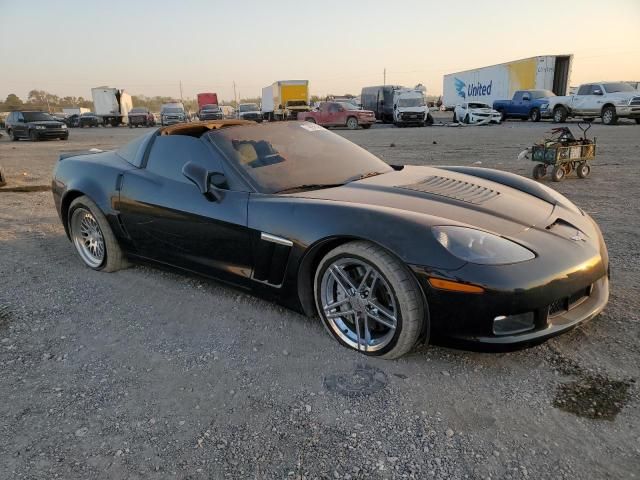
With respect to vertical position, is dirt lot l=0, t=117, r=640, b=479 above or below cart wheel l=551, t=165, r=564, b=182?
below

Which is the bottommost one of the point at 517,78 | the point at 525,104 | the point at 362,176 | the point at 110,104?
the point at 362,176

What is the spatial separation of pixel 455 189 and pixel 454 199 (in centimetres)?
27

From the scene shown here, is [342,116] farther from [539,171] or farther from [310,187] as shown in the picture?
[310,187]

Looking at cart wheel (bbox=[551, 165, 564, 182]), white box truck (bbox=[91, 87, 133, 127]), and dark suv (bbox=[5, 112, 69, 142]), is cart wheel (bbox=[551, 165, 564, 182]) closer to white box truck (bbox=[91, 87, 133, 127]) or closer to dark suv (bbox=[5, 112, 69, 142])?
dark suv (bbox=[5, 112, 69, 142])

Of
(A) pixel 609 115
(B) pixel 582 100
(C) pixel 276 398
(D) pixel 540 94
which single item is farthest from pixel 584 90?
(C) pixel 276 398

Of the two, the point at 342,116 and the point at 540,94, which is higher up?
the point at 540,94

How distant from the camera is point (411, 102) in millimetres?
25641

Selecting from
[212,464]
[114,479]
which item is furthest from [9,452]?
[212,464]

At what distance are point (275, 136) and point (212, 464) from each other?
7.79 feet

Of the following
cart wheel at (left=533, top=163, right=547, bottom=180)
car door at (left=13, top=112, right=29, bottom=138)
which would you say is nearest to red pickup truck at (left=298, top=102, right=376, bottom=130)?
car door at (left=13, top=112, right=29, bottom=138)

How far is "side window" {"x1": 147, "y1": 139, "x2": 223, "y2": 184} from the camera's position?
11.0 ft

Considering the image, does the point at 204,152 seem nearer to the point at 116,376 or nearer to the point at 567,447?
the point at 116,376

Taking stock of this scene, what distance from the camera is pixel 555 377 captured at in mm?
2414

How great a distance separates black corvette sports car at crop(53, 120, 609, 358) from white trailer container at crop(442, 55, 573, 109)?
26.9 meters
